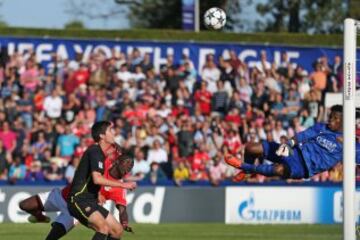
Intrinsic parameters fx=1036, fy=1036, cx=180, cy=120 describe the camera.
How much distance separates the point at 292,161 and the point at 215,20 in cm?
387

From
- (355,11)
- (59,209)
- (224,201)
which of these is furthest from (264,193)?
(355,11)

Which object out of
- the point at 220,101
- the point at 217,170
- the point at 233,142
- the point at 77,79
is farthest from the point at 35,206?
the point at 220,101

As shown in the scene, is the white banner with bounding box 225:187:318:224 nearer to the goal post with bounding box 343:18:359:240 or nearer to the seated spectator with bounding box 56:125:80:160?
the seated spectator with bounding box 56:125:80:160

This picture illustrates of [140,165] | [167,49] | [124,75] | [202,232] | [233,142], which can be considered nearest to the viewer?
[202,232]

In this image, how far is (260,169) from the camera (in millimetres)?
15164

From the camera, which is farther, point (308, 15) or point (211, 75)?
point (308, 15)

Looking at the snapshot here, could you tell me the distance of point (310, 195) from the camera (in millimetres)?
23469

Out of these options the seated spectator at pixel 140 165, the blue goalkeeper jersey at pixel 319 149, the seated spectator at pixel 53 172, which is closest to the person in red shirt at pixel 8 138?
the seated spectator at pixel 53 172

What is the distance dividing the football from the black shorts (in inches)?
234

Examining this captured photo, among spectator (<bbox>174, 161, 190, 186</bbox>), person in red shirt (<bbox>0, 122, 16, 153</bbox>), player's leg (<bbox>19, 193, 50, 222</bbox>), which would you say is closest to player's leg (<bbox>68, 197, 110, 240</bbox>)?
player's leg (<bbox>19, 193, 50, 222</bbox>)

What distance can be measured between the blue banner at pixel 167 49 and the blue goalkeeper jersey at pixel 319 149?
470 inches

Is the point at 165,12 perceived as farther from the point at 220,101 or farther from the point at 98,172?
the point at 98,172

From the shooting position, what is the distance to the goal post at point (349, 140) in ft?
40.9

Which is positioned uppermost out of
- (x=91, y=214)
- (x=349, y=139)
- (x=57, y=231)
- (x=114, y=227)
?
(x=349, y=139)
